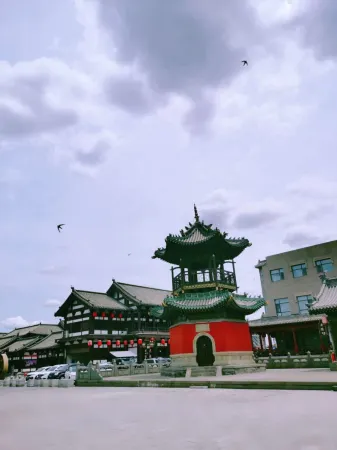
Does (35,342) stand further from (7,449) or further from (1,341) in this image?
(7,449)

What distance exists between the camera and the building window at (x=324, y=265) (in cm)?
3622

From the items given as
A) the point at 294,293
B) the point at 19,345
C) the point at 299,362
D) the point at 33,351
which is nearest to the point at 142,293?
the point at 33,351

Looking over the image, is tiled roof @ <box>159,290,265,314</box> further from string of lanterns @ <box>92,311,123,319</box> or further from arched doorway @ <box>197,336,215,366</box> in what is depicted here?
string of lanterns @ <box>92,311,123,319</box>

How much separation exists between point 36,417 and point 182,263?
1677 cm

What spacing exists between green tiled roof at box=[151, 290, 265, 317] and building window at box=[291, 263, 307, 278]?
15418 millimetres

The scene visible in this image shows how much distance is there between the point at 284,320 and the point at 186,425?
28.2m

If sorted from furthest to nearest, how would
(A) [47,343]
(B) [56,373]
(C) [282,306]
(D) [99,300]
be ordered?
(A) [47,343]
(D) [99,300]
(C) [282,306]
(B) [56,373]

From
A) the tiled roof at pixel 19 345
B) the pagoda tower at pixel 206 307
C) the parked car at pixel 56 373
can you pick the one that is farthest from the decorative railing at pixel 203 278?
the tiled roof at pixel 19 345

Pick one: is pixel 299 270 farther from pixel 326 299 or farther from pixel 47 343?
pixel 47 343

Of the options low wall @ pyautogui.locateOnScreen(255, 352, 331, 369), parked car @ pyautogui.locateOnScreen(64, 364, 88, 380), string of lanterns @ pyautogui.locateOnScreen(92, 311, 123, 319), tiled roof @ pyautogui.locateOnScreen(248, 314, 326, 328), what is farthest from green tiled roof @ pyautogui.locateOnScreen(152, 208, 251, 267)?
string of lanterns @ pyautogui.locateOnScreen(92, 311, 123, 319)

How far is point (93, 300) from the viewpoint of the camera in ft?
143

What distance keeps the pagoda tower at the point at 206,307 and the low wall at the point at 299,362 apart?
424 cm

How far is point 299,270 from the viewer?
38219 millimetres

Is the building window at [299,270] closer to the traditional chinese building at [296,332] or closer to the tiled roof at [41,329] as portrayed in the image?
the traditional chinese building at [296,332]
